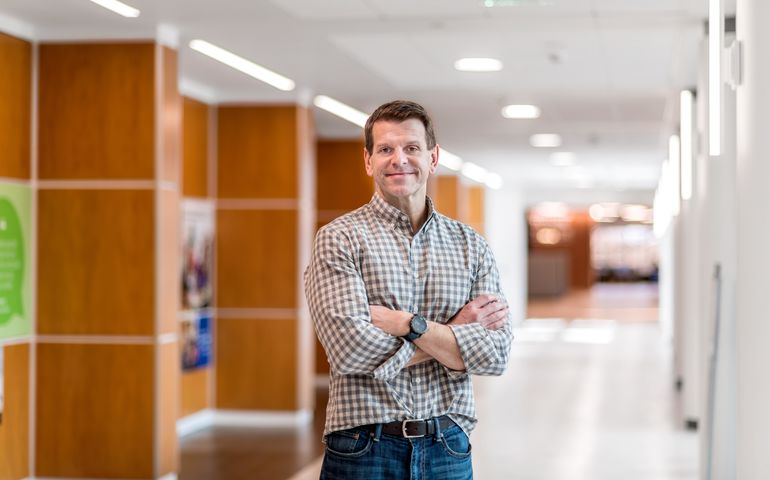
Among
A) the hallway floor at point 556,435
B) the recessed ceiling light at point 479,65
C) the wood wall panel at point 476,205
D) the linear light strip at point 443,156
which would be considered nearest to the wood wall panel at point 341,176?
the linear light strip at point 443,156

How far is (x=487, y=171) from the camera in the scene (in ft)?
70.1

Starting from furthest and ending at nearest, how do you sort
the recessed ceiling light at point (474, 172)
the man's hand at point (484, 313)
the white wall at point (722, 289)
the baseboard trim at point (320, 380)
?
the recessed ceiling light at point (474, 172) < the baseboard trim at point (320, 380) < the white wall at point (722, 289) < the man's hand at point (484, 313)

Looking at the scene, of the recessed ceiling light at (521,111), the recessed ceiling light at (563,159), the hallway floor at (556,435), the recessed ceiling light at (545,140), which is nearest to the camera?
the hallway floor at (556,435)

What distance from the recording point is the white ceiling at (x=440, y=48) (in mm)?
6742

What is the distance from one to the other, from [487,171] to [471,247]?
18.8m

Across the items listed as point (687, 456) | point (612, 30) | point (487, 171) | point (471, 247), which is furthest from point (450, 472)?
point (487, 171)

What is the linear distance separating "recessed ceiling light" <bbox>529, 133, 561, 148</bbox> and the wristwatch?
496 inches

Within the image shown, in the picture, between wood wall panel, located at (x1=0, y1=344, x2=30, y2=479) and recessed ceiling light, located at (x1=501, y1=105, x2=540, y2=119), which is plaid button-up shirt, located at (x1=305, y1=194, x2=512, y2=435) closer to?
wood wall panel, located at (x1=0, y1=344, x2=30, y2=479)

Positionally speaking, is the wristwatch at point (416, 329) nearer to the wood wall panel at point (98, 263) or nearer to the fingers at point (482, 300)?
the fingers at point (482, 300)

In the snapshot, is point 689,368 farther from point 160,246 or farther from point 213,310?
point 160,246

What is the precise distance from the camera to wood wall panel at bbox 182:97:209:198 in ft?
32.7

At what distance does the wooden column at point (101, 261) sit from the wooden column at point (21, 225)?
0.33ft

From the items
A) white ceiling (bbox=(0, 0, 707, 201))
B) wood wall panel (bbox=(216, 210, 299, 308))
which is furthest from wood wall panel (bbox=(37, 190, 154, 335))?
wood wall panel (bbox=(216, 210, 299, 308))

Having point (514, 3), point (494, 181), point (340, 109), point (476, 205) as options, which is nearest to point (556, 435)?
point (340, 109)
